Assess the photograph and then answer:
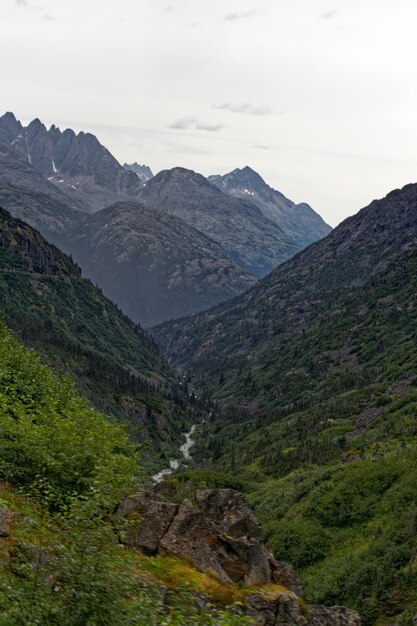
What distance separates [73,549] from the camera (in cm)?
1509

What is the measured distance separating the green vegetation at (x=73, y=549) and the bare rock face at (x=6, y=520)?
2.5 inches

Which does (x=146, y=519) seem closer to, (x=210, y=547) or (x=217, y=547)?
(x=210, y=547)

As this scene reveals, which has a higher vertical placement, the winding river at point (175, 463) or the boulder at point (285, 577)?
the boulder at point (285, 577)

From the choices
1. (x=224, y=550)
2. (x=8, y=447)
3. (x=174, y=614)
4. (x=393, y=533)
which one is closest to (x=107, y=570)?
(x=174, y=614)

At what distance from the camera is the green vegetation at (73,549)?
45.2 feet

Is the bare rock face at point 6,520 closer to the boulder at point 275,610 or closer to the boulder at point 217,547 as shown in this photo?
the boulder at point 217,547

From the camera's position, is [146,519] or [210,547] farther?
[146,519]

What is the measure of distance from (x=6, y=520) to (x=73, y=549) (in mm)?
6857

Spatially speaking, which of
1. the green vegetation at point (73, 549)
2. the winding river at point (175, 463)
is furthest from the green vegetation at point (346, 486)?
the green vegetation at point (73, 549)

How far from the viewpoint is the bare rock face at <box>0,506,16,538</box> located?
19669 mm

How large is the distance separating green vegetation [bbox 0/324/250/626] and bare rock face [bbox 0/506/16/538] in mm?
65

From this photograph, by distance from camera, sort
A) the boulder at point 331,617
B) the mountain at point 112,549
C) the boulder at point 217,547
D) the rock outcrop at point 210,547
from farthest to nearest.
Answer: the boulder at point 217,547 → the rock outcrop at point 210,547 → the boulder at point 331,617 → the mountain at point 112,549

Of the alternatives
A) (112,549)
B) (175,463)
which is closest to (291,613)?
(112,549)

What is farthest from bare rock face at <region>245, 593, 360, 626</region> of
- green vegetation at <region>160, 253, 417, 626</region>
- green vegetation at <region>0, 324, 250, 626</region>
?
green vegetation at <region>160, 253, 417, 626</region>
